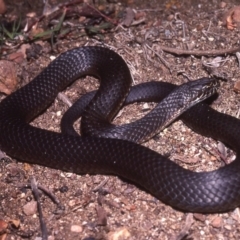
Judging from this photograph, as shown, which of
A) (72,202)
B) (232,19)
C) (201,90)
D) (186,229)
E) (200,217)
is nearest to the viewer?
(186,229)

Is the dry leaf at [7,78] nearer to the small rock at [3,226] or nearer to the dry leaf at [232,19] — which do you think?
the small rock at [3,226]

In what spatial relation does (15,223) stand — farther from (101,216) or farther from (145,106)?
(145,106)

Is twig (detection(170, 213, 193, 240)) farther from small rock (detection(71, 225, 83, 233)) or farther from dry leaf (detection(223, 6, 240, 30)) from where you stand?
dry leaf (detection(223, 6, 240, 30))

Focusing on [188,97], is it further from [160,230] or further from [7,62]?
[7,62]

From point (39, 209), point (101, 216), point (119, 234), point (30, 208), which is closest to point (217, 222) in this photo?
point (119, 234)

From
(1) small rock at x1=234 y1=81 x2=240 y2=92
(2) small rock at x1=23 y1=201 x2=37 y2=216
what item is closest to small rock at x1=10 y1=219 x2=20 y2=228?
(2) small rock at x1=23 y1=201 x2=37 y2=216

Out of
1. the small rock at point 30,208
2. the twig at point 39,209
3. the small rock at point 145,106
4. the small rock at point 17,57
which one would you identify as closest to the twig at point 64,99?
the small rock at point 17,57
